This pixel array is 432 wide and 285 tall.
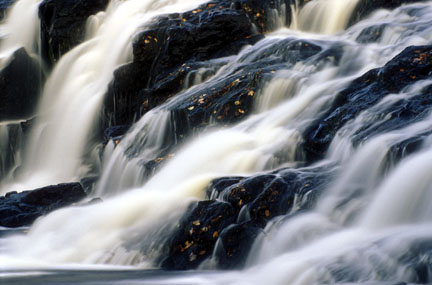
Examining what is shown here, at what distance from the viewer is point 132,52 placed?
44.7ft

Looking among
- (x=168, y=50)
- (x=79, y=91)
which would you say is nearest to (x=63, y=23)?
(x=79, y=91)

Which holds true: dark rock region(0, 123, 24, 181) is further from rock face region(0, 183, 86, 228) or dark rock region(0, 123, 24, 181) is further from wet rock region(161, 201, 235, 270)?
wet rock region(161, 201, 235, 270)

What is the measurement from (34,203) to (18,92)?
6747mm

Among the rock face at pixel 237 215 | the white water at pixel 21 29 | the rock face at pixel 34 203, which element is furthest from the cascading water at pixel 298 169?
the white water at pixel 21 29

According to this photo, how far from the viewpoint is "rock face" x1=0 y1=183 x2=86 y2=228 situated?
961 cm

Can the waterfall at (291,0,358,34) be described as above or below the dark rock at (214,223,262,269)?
above

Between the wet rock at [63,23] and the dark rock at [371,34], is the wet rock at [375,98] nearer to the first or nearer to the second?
the dark rock at [371,34]

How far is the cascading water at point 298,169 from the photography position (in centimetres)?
601

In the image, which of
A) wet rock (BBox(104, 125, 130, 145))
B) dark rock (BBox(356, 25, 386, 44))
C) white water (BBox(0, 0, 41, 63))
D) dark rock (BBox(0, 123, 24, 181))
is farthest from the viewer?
white water (BBox(0, 0, 41, 63))

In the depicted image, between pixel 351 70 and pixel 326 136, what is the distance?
2.42 metres

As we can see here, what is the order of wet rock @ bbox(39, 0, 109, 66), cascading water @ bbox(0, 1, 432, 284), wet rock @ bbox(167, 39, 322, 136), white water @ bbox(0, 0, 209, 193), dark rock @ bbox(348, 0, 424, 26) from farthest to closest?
wet rock @ bbox(39, 0, 109, 66) → white water @ bbox(0, 0, 209, 193) → dark rock @ bbox(348, 0, 424, 26) → wet rock @ bbox(167, 39, 322, 136) → cascading water @ bbox(0, 1, 432, 284)

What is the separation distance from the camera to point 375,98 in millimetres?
8648

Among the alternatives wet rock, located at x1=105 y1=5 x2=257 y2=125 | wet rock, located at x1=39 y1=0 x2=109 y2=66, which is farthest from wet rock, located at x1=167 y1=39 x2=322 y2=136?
wet rock, located at x1=39 y1=0 x2=109 y2=66

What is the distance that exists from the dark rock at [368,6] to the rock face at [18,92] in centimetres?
740
